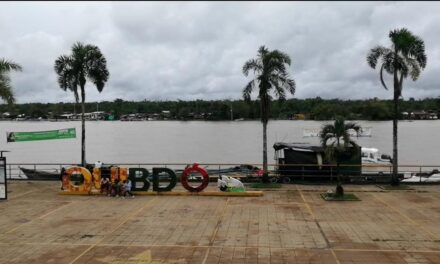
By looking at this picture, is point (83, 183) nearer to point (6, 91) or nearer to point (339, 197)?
point (6, 91)

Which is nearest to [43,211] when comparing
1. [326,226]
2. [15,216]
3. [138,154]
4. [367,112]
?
[15,216]

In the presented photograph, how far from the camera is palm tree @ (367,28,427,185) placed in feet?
91.6

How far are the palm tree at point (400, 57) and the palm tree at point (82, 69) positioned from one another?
17288mm

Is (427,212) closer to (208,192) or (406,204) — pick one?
(406,204)

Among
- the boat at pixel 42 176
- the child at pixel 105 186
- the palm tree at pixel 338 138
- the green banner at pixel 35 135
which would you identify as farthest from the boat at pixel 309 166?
the boat at pixel 42 176

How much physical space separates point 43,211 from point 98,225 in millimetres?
4569

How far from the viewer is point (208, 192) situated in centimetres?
2712

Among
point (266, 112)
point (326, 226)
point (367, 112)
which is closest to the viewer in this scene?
point (326, 226)

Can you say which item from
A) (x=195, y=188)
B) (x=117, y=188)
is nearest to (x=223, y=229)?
(x=195, y=188)

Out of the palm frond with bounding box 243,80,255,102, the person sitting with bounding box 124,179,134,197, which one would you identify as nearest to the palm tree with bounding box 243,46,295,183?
the palm frond with bounding box 243,80,255,102

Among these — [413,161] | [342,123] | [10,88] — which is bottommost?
[413,161]

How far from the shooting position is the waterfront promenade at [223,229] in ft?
51.5

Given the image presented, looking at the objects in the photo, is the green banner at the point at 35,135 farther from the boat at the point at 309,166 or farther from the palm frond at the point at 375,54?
the palm frond at the point at 375,54

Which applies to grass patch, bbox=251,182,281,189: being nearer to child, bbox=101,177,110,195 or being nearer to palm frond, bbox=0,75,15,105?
child, bbox=101,177,110,195
